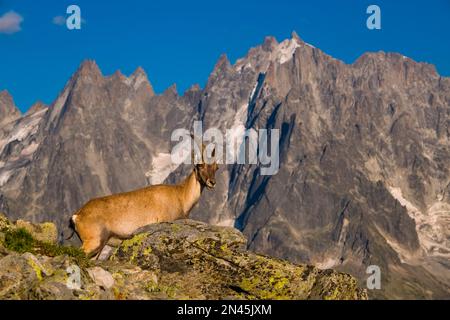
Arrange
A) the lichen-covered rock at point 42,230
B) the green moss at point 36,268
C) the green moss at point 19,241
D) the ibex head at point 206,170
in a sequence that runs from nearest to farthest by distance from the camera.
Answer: the green moss at point 36,268 → the green moss at point 19,241 → the lichen-covered rock at point 42,230 → the ibex head at point 206,170

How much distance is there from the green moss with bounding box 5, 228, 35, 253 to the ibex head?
1047 cm

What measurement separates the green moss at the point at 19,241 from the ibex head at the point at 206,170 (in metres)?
10.5

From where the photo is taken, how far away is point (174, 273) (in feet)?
89.2

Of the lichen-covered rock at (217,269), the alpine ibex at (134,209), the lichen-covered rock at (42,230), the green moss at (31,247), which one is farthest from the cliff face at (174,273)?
the lichen-covered rock at (42,230)

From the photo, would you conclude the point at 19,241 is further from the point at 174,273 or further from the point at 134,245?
the point at 174,273

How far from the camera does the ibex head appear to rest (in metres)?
35.8

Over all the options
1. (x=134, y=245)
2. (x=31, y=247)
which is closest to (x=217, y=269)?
(x=134, y=245)

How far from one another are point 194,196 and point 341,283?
12.5 m

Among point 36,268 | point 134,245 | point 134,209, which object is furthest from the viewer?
point 134,209

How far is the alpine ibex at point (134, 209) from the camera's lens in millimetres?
31078

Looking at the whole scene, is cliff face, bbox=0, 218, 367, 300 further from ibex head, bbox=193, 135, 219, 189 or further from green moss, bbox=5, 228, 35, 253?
ibex head, bbox=193, 135, 219, 189

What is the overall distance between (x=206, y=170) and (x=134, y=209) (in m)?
5.03

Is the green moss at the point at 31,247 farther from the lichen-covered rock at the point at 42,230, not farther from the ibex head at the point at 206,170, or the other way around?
the ibex head at the point at 206,170
